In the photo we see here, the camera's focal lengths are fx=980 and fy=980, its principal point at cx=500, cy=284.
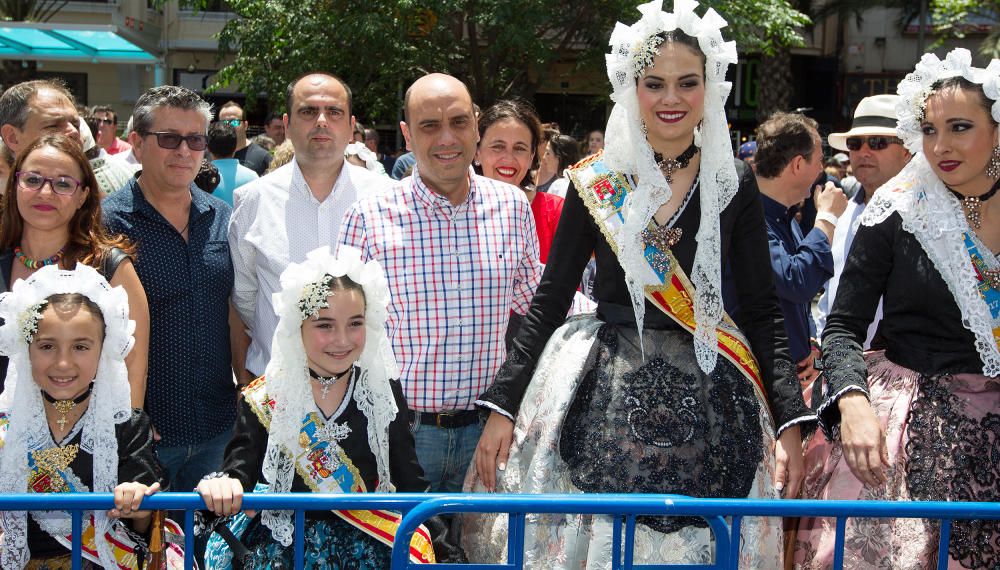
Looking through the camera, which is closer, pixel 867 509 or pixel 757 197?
pixel 867 509

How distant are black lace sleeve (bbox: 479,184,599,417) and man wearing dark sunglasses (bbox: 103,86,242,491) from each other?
4.17 ft

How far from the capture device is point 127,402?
9.82 ft

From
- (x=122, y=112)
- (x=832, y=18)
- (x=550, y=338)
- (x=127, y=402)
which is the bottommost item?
(x=127, y=402)

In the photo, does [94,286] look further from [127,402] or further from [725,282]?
[725,282]

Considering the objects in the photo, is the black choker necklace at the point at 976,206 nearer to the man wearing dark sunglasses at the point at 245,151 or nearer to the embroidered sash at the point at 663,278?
the embroidered sash at the point at 663,278

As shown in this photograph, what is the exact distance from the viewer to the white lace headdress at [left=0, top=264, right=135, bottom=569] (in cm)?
283

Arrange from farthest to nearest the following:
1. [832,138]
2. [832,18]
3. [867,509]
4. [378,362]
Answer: [832,18] < [832,138] < [378,362] < [867,509]

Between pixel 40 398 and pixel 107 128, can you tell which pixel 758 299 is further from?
pixel 107 128

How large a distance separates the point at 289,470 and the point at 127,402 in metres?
0.55

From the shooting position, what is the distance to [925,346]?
289 cm

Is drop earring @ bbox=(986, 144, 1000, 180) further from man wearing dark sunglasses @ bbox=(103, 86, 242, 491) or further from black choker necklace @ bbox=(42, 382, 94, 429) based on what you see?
black choker necklace @ bbox=(42, 382, 94, 429)

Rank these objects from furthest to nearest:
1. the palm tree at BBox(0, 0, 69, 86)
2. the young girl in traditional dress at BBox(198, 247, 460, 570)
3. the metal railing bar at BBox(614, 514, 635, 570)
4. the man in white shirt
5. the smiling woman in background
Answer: the palm tree at BBox(0, 0, 69, 86) < the smiling woman in background < the man in white shirt < the young girl in traditional dress at BBox(198, 247, 460, 570) < the metal railing bar at BBox(614, 514, 635, 570)

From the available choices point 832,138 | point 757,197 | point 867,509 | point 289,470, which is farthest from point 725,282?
point 832,138

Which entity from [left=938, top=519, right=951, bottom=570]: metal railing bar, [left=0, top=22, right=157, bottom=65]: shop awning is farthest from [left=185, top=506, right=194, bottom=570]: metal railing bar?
[left=0, top=22, right=157, bottom=65]: shop awning
